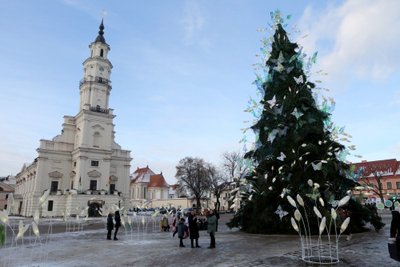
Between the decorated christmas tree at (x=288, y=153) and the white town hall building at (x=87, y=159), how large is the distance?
44.5 m

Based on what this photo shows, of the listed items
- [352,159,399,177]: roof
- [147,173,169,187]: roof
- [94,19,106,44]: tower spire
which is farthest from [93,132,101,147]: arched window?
[352,159,399,177]: roof

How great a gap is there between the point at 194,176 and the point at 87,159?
69.7 feet

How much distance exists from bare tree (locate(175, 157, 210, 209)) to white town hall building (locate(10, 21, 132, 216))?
11590mm

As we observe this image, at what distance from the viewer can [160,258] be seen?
10.4 meters

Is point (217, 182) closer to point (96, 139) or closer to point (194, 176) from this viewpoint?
point (194, 176)

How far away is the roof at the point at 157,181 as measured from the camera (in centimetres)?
10756

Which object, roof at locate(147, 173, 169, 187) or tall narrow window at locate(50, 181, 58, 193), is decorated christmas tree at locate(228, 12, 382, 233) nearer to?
tall narrow window at locate(50, 181, 58, 193)

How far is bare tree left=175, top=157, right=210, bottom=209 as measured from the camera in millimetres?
64000

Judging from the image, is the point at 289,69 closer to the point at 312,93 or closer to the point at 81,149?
the point at 312,93

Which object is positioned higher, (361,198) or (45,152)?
(45,152)

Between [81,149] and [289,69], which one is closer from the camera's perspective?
[289,69]

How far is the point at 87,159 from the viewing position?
198 feet

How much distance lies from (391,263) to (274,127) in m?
9.74

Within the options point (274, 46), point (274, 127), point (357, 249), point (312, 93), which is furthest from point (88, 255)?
point (274, 46)
